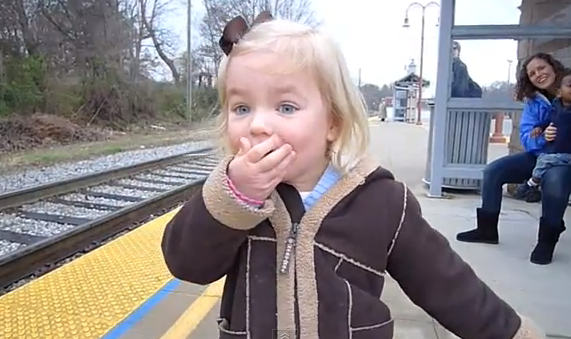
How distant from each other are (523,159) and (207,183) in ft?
12.5

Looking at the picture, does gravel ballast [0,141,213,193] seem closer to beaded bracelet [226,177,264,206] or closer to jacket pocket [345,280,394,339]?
jacket pocket [345,280,394,339]

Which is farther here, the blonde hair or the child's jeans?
the child's jeans

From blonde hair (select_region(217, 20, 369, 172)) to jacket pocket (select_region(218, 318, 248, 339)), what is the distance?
0.47m

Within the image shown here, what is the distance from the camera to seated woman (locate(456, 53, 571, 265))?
405 cm

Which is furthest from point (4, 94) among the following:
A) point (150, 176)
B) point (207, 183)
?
point (207, 183)

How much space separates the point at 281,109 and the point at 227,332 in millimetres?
569

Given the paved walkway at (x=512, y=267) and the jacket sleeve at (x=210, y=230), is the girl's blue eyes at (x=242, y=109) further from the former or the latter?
the paved walkway at (x=512, y=267)

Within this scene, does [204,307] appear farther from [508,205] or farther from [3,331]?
[508,205]

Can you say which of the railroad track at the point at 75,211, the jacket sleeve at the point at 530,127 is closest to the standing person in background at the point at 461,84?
the jacket sleeve at the point at 530,127

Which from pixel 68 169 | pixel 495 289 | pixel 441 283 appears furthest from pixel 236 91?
pixel 68 169

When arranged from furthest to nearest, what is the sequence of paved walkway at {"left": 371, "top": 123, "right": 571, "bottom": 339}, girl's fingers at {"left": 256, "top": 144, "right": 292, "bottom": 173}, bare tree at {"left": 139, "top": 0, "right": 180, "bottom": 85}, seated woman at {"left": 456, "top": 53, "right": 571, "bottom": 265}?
bare tree at {"left": 139, "top": 0, "right": 180, "bottom": 85}, seated woman at {"left": 456, "top": 53, "right": 571, "bottom": 265}, paved walkway at {"left": 371, "top": 123, "right": 571, "bottom": 339}, girl's fingers at {"left": 256, "top": 144, "right": 292, "bottom": 173}

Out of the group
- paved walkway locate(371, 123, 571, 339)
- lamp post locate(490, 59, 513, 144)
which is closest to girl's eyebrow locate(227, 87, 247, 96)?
paved walkway locate(371, 123, 571, 339)

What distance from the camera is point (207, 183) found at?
1226 mm

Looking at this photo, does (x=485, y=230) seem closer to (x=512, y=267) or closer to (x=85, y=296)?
(x=512, y=267)
